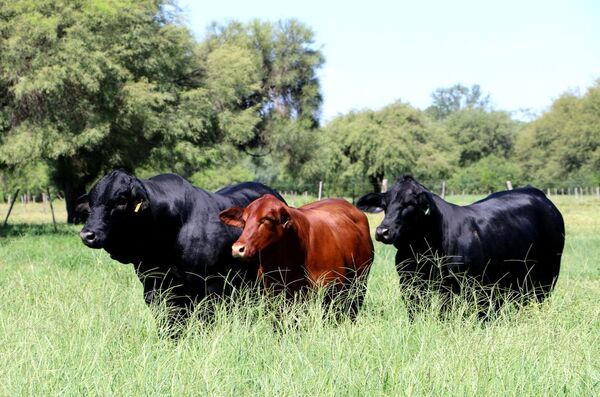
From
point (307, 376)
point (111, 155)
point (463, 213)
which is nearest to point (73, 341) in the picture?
point (307, 376)

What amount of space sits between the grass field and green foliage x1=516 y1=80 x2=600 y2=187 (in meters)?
41.9

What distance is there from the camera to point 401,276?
6.63 metres

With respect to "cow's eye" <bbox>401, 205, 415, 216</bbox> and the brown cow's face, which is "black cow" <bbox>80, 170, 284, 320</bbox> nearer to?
the brown cow's face

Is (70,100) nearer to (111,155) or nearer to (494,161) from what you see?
(111,155)

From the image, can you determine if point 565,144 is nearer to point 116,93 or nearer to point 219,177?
point 219,177

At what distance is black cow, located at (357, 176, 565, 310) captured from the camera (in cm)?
645

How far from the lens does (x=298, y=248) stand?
591 cm

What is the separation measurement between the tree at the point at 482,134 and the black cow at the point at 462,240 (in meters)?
75.5

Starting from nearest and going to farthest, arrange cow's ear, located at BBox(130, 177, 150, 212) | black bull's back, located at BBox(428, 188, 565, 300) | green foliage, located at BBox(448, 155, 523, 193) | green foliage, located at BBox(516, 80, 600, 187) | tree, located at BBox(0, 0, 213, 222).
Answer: cow's ear, located at BBox(130, 177, 150, 212) < black bull's back, located at BBox(428, 188, 565, 300) < tree, located at BBox(0, 0, 213, 222) < green foliage, located at BBox(516, 80, 600, 187) < green foliage, located at BBox(448, 155, 523, 193)

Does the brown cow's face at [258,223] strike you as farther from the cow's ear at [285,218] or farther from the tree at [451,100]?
the tree at [451,100]

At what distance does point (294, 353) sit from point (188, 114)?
71.5 ft

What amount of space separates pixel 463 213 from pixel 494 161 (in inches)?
2492

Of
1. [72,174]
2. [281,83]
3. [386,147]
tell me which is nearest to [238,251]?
[72,174]

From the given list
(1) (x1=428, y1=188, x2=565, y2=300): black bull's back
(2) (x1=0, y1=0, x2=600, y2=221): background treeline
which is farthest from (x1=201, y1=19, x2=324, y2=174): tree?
(1) (x1=428, y1=188, x2=565, y2=300): black bull's back
